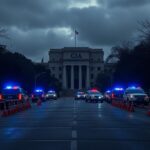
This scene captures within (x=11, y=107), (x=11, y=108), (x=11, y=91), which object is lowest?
(x=11, y=108)

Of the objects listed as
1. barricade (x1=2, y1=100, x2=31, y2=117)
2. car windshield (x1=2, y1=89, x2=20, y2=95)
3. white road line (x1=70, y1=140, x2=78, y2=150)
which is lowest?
white road line (x1=70, y1=140, x2=78, y2=150)

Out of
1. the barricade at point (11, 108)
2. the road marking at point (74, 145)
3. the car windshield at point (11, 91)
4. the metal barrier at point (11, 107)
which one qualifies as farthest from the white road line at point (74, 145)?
the car windshield at point (11, 91)

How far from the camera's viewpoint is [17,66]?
4099 inches

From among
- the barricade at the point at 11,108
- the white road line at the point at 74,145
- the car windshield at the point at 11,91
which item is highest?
the car windshield at the point at 11,91

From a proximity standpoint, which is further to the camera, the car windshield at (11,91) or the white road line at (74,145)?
the car windshield at (11,91)

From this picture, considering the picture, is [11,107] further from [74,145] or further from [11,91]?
[74,145]

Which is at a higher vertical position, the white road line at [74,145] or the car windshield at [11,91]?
the car windshield at [11,91]

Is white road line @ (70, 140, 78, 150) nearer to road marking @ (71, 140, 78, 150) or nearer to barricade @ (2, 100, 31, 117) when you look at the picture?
road marking @ (71, 140, 78, 150)

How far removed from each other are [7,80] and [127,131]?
3050 inches

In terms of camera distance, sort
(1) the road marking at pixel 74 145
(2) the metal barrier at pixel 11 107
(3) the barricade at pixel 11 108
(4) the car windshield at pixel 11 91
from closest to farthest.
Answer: (1) the road marking at pixel 74 145, (3) the barricade at pixel 11 108, (2) the metal barrier at pixel 11 107, (4) the car windshield at pixel 11 91

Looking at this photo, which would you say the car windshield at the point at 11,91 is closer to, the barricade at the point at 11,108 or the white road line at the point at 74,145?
the barricade at the point at 11,108

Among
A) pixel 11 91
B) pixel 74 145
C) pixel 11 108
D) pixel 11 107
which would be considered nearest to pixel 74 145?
pixel 74 145

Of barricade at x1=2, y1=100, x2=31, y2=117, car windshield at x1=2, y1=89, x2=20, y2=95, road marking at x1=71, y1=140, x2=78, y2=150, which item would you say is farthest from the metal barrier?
road marking at x1=71, y1=140, x2=78, y2=150

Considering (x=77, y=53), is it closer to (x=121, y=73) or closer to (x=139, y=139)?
(x=121, y=73)
